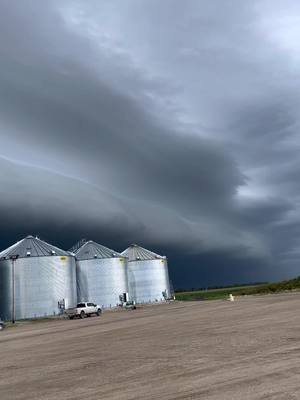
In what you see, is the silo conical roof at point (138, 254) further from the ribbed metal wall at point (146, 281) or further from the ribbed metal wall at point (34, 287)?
the ribbed metal wall at point (34, 287)

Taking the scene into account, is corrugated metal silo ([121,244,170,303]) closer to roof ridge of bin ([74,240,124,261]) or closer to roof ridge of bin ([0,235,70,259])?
roof ridge of bin ([74,240,124,261])

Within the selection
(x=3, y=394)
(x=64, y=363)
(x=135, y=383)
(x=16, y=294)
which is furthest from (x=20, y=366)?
(x=16, y=294)

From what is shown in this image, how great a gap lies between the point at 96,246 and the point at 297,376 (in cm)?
9506

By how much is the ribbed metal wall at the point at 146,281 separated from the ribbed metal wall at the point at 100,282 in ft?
29.5

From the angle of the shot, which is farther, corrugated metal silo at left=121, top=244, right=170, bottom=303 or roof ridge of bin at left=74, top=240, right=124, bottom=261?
corrugated metal silo at left=121, top=244, right=170, bottom=303

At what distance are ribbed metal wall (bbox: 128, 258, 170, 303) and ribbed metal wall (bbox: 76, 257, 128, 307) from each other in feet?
29.5

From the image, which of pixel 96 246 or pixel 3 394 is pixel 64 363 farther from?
pixel 96 246

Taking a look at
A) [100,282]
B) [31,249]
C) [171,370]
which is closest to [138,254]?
[100,282]

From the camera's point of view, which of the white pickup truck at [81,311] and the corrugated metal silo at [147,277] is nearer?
the white pickup truck at [81,311]

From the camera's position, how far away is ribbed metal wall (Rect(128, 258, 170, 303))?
108 meters

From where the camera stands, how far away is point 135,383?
11711 millimetres

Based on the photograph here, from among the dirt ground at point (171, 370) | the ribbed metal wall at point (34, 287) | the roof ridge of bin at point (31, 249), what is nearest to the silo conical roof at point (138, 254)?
the roof ridge of bin at point (31, 249)

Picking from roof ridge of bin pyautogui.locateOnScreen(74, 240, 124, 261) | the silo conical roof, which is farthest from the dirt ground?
the silo conical roof

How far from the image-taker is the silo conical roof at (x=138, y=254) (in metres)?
114
